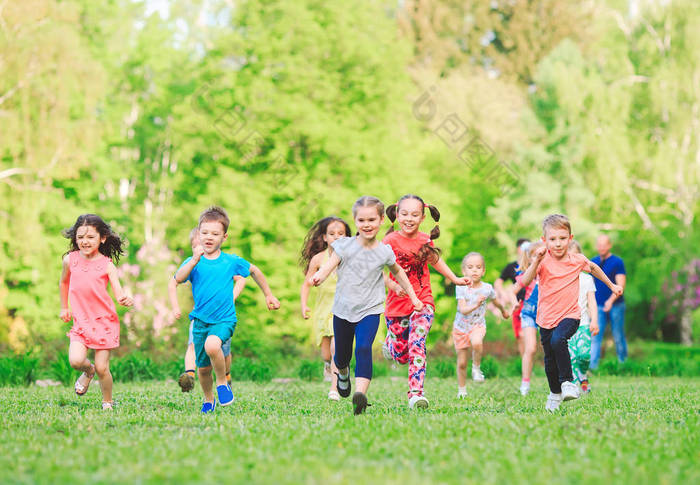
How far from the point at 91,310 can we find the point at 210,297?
132 centimetres

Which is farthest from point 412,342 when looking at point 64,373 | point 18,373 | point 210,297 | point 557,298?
point 18,373

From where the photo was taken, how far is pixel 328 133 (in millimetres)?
24875

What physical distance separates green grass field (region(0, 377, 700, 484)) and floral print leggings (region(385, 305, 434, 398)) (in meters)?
0.34

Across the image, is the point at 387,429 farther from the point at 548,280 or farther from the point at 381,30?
the point at 381,30

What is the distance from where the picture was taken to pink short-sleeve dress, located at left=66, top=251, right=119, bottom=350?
25.8 feet

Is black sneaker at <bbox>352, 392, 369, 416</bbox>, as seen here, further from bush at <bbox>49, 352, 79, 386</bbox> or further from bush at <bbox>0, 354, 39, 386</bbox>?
bush at <bbox>0, 354, 39, 386</bbox>

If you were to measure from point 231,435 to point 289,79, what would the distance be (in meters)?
20.9

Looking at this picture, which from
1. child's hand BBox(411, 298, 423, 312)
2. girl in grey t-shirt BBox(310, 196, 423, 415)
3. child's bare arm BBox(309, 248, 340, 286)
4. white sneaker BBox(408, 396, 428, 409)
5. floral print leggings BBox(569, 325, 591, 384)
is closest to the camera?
child's bare arm BBox(309, 248, 340, 286)

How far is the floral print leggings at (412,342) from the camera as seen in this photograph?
787cm

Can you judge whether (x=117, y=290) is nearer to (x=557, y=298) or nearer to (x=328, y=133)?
(x=557, y=298)

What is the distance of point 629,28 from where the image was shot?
34812 mm

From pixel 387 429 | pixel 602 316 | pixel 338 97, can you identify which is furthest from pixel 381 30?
pixel 387 429

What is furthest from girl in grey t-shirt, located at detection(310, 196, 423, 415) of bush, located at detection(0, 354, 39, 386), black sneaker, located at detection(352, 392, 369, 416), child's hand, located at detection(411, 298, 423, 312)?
bush, located at detection(0, 354, 39, 386)

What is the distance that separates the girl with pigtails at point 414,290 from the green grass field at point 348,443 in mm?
550
